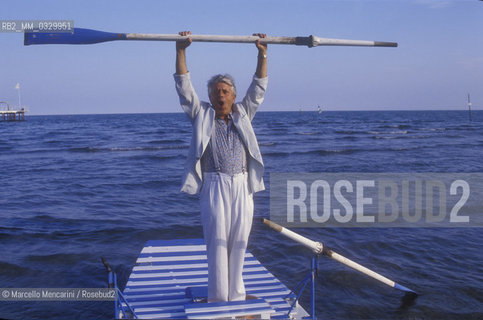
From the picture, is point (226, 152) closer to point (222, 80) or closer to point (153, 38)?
point (222, 80)

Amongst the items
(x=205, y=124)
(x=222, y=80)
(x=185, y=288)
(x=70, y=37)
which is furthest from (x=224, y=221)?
(x=70, y=37)

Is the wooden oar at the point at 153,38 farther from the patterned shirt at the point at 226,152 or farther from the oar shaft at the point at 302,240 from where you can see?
the oar shaft at the point at 302,240

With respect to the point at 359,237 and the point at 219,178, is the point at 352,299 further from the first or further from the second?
the point at 219,178

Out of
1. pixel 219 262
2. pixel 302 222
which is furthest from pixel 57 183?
pixel 219 262

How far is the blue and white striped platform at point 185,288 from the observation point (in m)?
4.20

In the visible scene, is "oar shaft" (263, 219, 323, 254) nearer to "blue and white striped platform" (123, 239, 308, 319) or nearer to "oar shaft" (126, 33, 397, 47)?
"blue and white striped platform" (123, 239, 308, 319)

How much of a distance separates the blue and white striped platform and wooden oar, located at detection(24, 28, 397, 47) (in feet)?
8.14

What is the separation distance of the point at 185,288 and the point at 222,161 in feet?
6.63

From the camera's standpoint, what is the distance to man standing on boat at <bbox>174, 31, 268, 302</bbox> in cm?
405

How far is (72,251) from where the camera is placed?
9.52 metres

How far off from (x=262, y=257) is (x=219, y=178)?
18.1ft

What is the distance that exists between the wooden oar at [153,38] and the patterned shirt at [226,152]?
75 centimetres
